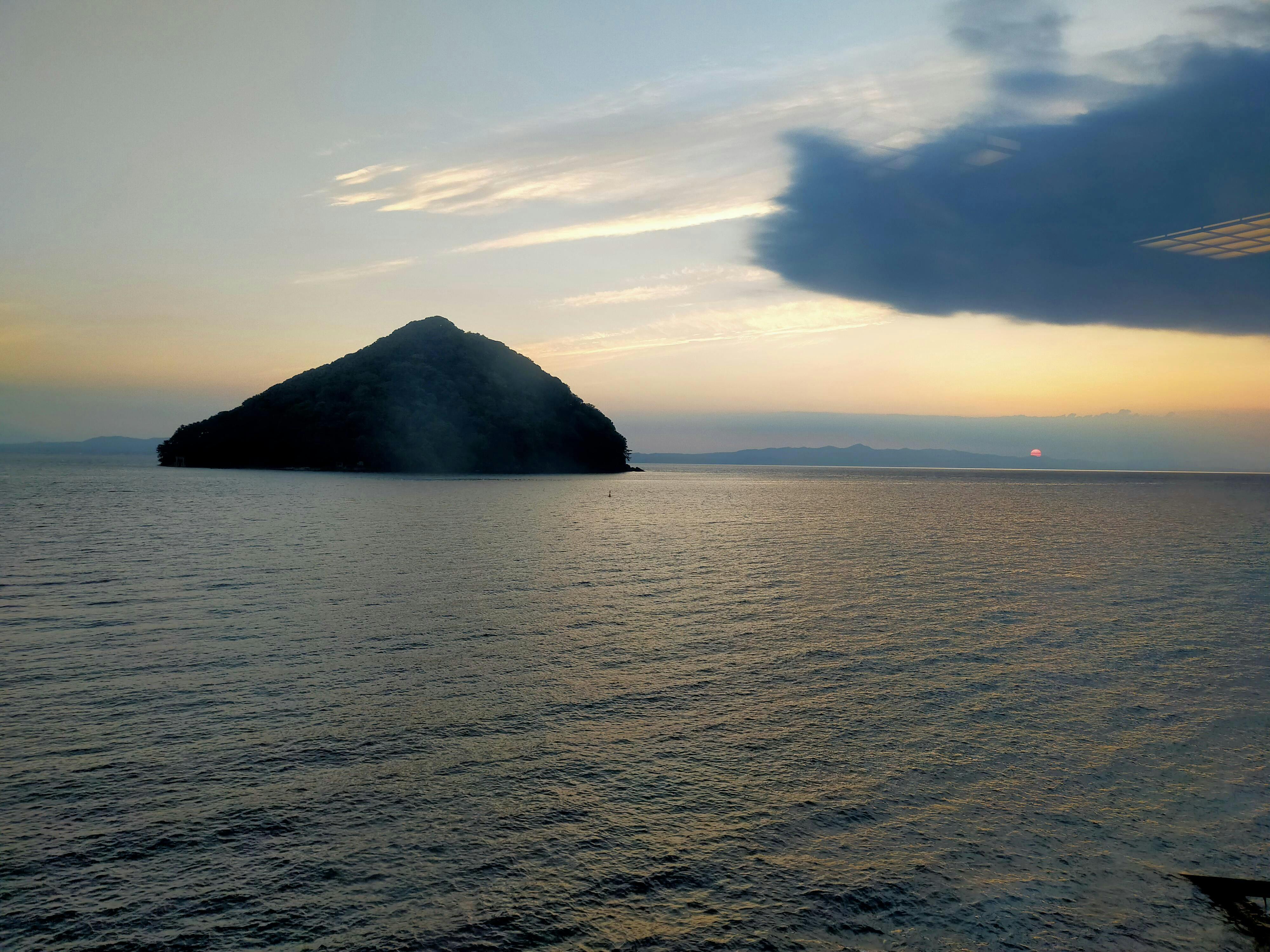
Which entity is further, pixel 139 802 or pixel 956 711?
pixel 956 711

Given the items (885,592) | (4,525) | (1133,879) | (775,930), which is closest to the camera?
(775,930)

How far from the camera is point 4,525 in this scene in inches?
2153

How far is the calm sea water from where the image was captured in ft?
26.6

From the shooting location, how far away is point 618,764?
1231 centimetres

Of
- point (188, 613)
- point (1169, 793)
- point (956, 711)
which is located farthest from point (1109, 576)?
point (188, 613)

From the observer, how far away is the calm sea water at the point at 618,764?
811 cm

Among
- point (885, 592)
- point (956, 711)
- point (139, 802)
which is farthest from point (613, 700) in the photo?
point (885, 592)

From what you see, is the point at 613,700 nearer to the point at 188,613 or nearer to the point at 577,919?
the point at 577,919

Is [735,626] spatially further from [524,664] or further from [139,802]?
[139,802]

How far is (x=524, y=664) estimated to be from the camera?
1892 cm

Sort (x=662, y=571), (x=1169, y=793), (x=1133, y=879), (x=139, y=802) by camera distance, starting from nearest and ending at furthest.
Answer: (x=1133, y=879) < (x=139, y=802) < (x=1169, y=793) < (x=662, y=571)

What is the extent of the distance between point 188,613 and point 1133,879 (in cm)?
2678

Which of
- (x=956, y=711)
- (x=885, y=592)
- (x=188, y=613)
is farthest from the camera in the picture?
(x=885, y=592)

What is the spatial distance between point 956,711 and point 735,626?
933 cm
